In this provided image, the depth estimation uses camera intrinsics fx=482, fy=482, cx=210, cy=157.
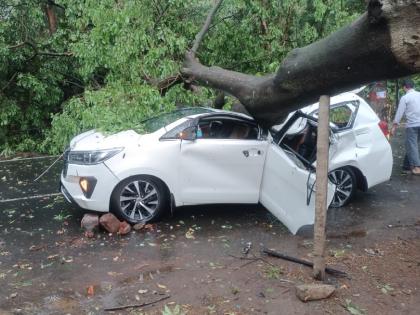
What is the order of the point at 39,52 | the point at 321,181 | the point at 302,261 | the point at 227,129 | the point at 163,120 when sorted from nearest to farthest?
the point at 321,181, the point at 302,261, the point at 227,129, the point at 163,120, the point at 39,52

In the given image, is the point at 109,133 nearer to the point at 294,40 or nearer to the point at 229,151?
the point at 229,151

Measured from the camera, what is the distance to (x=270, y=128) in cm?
653

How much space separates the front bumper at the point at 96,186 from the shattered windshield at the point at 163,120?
35.3 inches

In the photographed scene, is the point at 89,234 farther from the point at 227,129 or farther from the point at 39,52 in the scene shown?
the point at 39,52

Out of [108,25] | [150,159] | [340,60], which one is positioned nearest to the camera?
[340,60]

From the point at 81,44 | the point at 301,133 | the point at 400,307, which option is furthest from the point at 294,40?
the point at 400,307

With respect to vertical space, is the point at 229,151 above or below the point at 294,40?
below

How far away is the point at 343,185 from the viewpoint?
741 centimetres

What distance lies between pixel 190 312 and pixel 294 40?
7.20 metres

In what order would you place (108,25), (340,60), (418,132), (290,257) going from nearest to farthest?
1. (340,60)
2. (290,257)
3. (108,25)
4. (418,132)

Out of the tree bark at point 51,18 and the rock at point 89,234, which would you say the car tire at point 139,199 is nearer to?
the rock at point 89,234

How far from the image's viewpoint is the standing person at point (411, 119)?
8945mm

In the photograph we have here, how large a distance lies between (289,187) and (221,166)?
982 mm

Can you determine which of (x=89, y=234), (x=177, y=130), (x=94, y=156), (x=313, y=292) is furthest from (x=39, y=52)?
(x=313, y=292)
